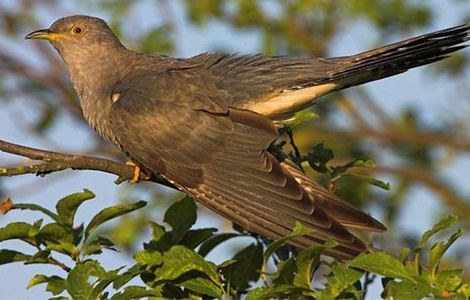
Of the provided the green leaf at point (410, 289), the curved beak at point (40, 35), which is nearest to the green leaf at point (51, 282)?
the green leaf at point (410, 289)

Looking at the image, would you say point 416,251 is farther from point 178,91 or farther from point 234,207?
point 178,91

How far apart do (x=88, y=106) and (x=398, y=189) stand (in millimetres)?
4655

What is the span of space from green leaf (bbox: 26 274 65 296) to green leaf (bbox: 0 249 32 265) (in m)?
0.09

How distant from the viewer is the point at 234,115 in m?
5.08

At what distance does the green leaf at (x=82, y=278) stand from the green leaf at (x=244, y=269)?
0.49 meters

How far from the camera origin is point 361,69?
511 cm

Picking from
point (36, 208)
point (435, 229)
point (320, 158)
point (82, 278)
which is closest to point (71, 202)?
point (36, 208)

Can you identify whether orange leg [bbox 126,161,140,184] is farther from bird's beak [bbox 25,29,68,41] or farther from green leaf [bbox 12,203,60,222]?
bird's beak [bbox 25,29,68,41]

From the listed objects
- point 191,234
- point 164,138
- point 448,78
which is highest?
point 448,78

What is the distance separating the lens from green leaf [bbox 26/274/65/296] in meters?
3.55

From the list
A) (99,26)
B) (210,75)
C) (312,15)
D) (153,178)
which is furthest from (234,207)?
(312,15)

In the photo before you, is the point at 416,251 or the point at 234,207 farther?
the point at 234,207

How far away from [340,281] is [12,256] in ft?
4.24

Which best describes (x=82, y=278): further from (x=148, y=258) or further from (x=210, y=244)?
(x=210, y=244)
